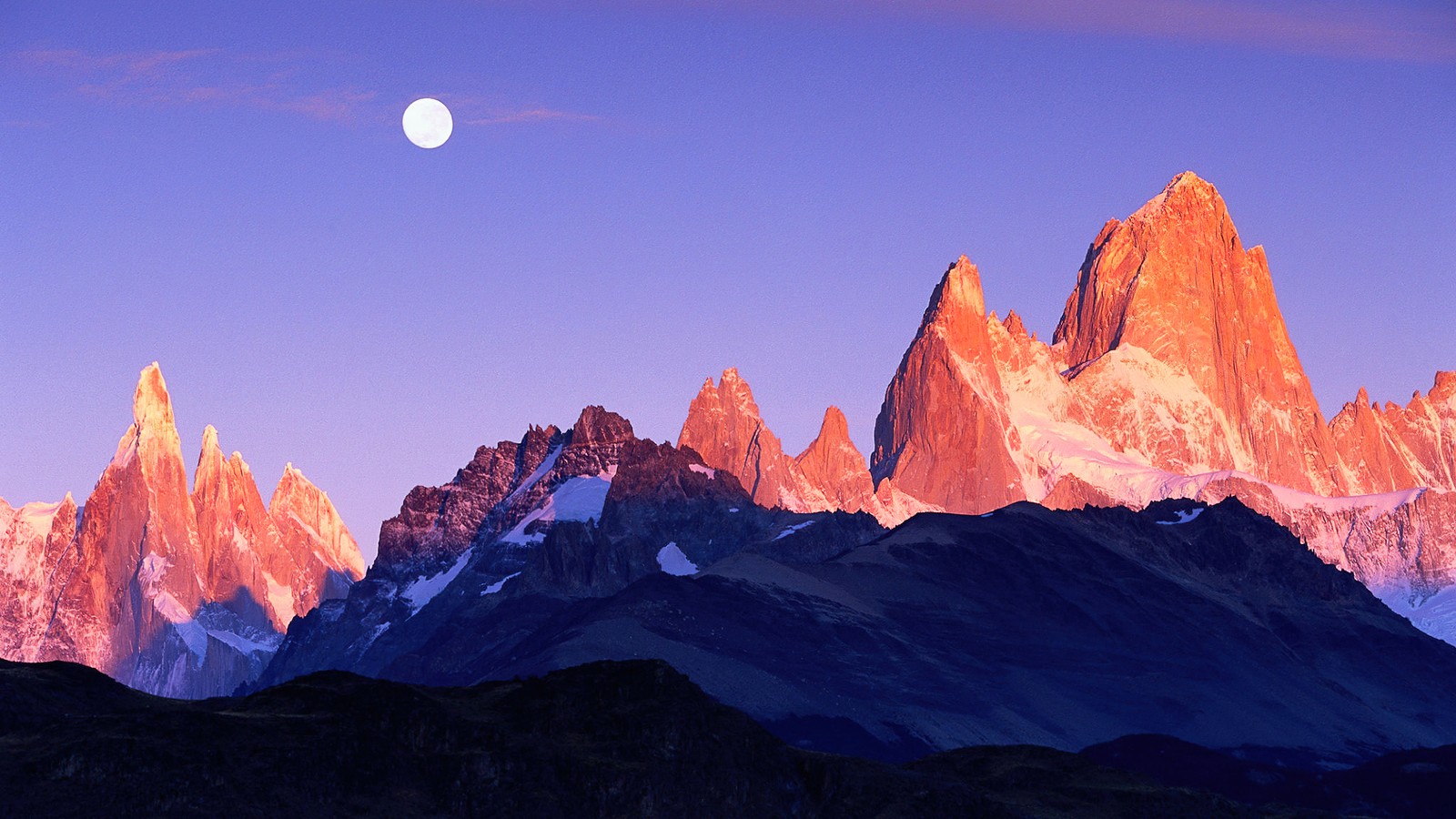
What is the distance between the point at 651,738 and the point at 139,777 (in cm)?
3272

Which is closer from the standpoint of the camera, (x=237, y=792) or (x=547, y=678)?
(x=237, y=792)

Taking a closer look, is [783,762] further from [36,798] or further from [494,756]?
[36,798]

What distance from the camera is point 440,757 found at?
142 m

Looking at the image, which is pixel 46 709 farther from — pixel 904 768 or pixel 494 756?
pixel 904 768

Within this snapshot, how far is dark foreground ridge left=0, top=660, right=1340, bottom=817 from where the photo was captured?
426 ft

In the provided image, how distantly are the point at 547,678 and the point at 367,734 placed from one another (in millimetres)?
19105

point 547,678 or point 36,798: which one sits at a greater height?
point 547,678

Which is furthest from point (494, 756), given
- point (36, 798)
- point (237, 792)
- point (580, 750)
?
point (36, 798)

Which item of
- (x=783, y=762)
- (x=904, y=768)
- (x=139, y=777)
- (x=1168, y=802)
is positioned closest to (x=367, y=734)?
(x=139, y=777)

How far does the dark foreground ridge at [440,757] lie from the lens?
426 ft

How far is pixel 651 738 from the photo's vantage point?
15000 centimetres

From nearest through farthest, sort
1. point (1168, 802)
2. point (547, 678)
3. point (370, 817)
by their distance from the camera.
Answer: point (370, 817)
point (547, 678)
point (1168, 802)

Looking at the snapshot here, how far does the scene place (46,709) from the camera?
14125 cm

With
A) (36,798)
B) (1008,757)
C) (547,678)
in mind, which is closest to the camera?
(36,798)
